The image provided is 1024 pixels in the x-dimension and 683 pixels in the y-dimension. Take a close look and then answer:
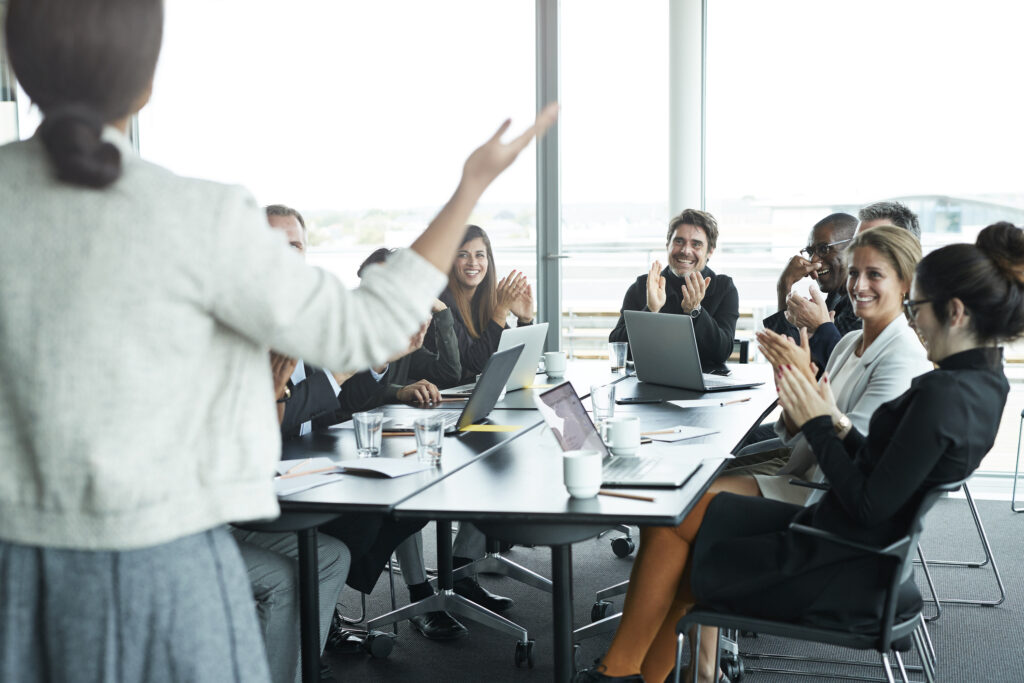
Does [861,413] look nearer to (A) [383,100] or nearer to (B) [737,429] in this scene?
(B) [737,429]

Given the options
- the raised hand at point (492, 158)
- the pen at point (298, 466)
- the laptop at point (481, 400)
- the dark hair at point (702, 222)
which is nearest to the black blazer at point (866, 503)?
the laptop at point (481, 400)

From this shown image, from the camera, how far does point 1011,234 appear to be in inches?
82.0

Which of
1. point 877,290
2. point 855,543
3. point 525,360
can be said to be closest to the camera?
point 855,543

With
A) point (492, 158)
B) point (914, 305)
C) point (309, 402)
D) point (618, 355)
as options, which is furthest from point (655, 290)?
point (492, 158)

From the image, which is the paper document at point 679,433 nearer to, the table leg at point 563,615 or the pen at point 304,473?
the table leg at point 563,615

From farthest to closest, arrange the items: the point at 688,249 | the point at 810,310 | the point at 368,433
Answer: the point at 688,249, the point at 810,310, the point at 368,433

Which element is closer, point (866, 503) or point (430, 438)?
point (866, 503)

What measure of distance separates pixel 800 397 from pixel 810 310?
1.40m

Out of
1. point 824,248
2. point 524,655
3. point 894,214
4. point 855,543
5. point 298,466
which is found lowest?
point 524,655

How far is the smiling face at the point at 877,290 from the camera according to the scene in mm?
2721

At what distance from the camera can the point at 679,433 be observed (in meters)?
2.64

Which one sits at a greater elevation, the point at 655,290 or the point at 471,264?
the point at 471,264

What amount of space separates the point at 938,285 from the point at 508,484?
1016 mm

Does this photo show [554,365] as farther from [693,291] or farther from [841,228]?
[841,228]
